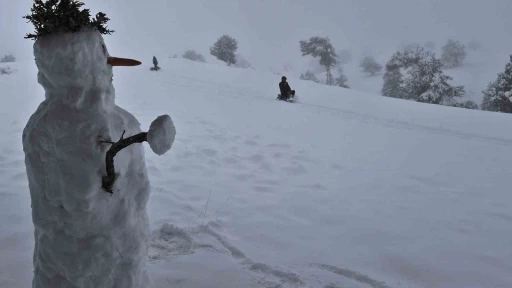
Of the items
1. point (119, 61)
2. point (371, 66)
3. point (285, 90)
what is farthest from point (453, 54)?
point (119, 61)

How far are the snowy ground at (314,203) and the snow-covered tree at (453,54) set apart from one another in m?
40.3

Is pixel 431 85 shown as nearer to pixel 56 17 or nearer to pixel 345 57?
pixel 56 17

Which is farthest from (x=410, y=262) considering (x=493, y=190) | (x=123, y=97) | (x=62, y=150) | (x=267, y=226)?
(x=123, y=97)

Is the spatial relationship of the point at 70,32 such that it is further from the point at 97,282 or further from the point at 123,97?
the point at 123,97

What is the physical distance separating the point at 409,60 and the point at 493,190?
28541 mm

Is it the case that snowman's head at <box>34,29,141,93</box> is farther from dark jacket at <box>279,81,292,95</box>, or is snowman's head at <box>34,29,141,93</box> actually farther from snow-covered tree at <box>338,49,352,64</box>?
snow-covered tree at <box>338,49,352,64</box>

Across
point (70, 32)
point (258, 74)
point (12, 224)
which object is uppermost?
point (258, 74)

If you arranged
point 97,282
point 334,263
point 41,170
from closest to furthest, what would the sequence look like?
1. point 41,170
2. point 97,282
3. point 334,263

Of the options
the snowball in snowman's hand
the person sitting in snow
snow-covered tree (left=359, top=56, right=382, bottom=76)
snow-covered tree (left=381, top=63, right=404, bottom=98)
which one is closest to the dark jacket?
the person sitting in snow

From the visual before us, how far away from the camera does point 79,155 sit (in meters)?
1.58

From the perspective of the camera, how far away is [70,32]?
154 centimetres

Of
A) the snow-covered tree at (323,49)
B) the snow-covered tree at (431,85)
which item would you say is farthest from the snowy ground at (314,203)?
the snow-covered tree at (323,49)

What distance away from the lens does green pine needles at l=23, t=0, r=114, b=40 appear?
4.87 ft

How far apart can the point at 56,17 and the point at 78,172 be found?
2.35ft
